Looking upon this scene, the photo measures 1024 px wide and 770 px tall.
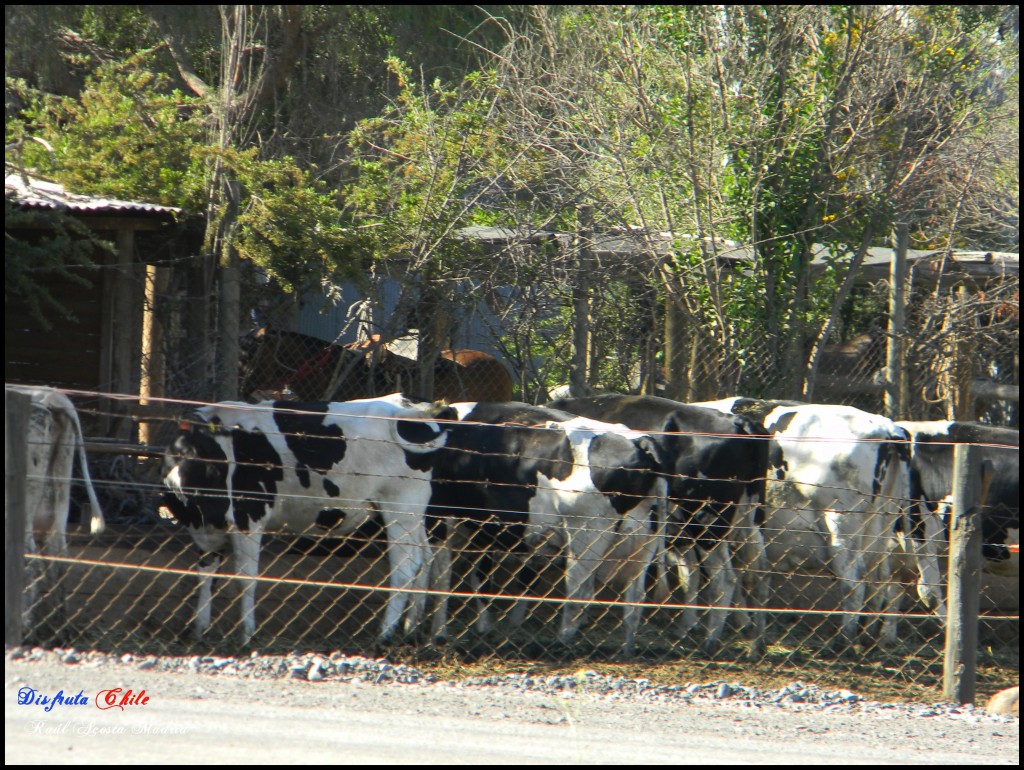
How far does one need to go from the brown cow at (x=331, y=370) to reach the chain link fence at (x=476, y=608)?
150 centimetres

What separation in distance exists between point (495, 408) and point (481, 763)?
398cm

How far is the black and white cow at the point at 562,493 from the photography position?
722 centimetres

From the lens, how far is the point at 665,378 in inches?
408

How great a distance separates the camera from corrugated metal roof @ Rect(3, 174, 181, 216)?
773 centimetres

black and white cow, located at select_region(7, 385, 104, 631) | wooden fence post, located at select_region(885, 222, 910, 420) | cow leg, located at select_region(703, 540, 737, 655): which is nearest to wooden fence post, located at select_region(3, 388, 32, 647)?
black and white cow, located at select_region(7, 385, 104, 631)

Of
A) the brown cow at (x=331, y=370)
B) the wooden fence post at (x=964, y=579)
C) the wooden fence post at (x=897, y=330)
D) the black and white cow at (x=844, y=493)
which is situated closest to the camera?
the wooden fence post at (x=964, y=579)

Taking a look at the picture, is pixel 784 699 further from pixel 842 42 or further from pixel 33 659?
pixel 842 42

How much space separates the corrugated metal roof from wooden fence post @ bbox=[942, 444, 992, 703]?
19.0 ft

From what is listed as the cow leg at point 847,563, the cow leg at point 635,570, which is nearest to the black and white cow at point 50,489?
the cow leg at point 635,570

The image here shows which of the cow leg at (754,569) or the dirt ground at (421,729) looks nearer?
the dirt ground at (421,729)

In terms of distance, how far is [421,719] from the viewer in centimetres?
465

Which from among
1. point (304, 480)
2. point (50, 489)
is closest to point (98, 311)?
point (304, 480)

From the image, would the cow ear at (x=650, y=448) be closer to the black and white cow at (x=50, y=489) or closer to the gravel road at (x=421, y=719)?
the gravel road at (x=421, y=719)

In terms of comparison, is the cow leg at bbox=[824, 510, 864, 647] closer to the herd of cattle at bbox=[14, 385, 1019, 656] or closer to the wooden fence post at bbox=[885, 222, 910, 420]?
the herd of cattle at bbox=[14, 385, 1019, 656]
